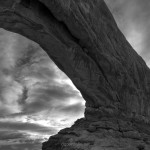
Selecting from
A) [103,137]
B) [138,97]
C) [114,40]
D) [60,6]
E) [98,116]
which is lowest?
[103,137]

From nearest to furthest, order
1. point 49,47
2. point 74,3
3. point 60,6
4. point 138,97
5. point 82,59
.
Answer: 1. point 60,6
2. point 74,3
3. point 49,47
4. point 82,59
5. point 138,97

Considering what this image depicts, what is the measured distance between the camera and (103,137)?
21.6m

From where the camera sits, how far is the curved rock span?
18.9 m

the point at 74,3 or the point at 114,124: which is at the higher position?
the point at 74,3

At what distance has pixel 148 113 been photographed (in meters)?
28.9

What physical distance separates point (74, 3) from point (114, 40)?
683cm

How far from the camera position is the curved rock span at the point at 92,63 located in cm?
1888

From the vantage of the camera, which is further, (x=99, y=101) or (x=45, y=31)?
(x=99, y=101)

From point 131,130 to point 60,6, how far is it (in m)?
11.2

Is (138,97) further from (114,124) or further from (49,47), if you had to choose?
(49,47)

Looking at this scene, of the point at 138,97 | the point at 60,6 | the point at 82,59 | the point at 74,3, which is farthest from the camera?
the point at 138,97

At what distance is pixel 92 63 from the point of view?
2347cm

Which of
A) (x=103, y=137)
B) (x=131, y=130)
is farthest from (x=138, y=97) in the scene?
(x=103, y=137)

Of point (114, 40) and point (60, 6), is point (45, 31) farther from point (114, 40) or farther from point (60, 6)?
point (114, 40)
